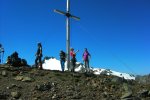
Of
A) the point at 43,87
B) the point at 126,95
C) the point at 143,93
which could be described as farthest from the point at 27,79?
the point at 143,93

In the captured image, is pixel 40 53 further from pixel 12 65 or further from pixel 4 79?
pixel 4 79

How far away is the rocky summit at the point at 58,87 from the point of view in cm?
2764

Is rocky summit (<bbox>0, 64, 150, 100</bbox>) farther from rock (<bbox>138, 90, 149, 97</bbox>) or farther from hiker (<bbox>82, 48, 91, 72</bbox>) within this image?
hiker (<bbox>82, 48, 91, 72</bbox>)

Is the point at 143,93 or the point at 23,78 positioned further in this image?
the point at 143,93

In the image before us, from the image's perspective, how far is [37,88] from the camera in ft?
93.8

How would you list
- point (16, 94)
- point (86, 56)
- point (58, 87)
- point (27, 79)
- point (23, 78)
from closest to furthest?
point (16, 94)
point (58, 87)
point (27, 79)
point (23, 78)
point (86, 56)

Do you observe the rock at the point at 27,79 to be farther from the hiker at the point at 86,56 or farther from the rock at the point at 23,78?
the hiker at the point at 86,56

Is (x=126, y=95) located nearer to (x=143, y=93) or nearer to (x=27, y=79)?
(x=143, y=93)

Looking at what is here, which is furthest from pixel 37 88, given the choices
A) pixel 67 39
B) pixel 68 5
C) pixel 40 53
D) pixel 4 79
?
pixel 68 5

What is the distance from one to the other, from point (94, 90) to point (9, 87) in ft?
24.1

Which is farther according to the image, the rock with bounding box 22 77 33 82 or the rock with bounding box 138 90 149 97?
the rock with bounding box 138 90 149 97

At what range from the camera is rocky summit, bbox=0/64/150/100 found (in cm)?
2764

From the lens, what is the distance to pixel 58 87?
2961 centimetres

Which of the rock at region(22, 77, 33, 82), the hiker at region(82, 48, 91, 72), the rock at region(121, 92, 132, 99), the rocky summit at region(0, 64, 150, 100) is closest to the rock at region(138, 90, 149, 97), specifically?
Answer: the rocky summit at region(0, 64, 150, 100)
